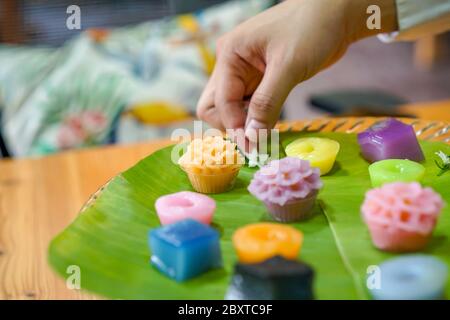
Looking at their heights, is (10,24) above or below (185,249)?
above

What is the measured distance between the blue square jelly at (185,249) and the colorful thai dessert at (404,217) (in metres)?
0.15

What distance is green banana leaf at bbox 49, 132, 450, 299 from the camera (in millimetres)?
593

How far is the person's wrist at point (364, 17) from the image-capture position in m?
0.94

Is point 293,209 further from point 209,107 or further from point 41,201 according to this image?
point 41,201

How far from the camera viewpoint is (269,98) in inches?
34.8

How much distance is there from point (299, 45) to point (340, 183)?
0.67 feet

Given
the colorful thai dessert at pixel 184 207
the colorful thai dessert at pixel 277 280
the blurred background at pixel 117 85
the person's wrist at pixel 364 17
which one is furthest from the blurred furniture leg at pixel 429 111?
the colorful thai dessert at pixel 277 280

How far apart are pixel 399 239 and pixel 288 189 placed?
138 mm

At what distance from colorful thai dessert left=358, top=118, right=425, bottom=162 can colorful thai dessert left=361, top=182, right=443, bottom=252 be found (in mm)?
224

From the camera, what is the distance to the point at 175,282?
A: 61 cm

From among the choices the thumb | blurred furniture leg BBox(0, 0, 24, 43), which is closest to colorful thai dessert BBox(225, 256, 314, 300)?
the thumb
